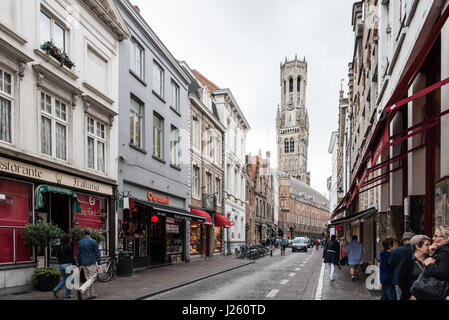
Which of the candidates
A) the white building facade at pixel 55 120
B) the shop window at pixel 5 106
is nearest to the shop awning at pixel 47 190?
the white building facade at pixel 55 120

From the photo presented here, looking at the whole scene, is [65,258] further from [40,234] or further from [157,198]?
[157,198]

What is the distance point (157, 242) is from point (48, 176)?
32.3 ft

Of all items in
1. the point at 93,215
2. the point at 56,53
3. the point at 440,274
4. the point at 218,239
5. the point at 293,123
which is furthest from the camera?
the point at 293,123

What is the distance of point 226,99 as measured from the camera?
3453cm

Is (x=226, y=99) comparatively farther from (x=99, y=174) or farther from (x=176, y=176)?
(x=99, y=174)

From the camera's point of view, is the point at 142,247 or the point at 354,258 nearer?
the point at 354,258

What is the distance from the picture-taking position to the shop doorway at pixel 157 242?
2080 cm

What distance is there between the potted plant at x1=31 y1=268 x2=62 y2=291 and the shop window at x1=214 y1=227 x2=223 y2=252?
20951 mm

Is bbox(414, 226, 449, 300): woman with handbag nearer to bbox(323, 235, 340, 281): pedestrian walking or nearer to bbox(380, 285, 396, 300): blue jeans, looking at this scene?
bbox(380, 285, 396, 300): blue jeans

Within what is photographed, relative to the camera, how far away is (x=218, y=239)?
3256cm

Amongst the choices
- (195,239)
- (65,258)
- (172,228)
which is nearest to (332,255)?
(65,258)

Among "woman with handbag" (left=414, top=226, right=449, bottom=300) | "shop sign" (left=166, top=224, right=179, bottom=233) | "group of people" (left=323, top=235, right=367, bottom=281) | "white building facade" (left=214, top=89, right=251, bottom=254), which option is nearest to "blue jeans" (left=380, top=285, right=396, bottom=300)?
"woman with handbag" (left=414, top=226, right=449, bottom=300)

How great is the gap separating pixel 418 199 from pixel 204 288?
6537 millimetres
